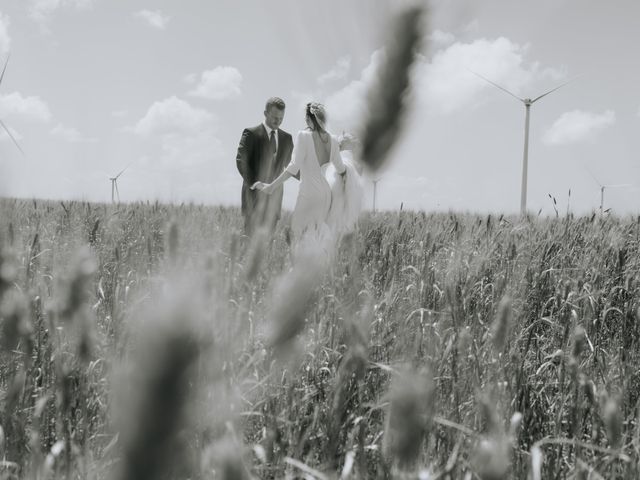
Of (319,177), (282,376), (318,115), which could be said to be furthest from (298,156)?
(282,376)

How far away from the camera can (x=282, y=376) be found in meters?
1.33

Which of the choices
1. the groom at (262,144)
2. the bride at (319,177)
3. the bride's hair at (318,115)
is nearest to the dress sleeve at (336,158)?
the bride at (319,177)

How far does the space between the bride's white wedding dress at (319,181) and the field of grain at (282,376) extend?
1.80 meters

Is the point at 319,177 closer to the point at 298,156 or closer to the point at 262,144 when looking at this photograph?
the point at 298,156

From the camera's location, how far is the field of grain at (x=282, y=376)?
1.18 feet

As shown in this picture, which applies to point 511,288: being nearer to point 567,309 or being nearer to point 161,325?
point 567,309

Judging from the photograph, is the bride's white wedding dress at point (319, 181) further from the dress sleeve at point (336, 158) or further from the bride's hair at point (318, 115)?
the bride's hair at point (318, 115)

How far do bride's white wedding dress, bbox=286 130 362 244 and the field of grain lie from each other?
70.9 inches

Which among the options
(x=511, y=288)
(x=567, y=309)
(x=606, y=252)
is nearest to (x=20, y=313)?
(x=511, y=288)

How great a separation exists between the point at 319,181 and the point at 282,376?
10.7 feet

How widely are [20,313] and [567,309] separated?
2178 mm

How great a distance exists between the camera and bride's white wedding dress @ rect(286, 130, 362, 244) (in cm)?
428

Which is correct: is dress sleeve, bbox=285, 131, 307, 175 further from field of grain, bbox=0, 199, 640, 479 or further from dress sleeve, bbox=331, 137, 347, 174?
field of grain, bbox=0, 199, 640, 479

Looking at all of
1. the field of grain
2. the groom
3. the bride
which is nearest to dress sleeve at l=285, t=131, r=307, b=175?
the bride
